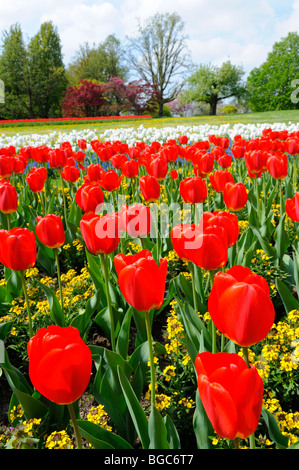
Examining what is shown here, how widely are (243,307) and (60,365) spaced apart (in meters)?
0.44

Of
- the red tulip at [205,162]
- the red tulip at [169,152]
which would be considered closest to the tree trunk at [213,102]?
the red tulip at [169,152]

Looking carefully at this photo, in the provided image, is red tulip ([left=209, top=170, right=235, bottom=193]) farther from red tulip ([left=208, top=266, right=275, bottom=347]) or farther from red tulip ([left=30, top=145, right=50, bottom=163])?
red tulip ([left=30, top=145, right=50, bottom=163])

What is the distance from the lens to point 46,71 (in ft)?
145

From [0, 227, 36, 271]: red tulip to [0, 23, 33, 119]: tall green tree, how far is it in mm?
44787

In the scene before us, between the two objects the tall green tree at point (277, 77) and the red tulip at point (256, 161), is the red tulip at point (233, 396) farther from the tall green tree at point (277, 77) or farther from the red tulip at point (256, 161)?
the tall green tree at point (277, 77)

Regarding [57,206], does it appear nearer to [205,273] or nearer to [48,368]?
[205,273]

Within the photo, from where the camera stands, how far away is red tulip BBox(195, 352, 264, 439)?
2.46 feet

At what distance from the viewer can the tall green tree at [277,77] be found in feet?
130

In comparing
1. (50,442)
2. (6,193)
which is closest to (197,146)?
(6,193)

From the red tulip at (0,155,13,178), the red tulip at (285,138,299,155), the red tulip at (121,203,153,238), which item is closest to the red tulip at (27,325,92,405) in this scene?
the red tulip at (121,203,153,238)

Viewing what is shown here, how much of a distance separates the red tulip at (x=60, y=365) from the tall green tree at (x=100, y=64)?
53722 mm

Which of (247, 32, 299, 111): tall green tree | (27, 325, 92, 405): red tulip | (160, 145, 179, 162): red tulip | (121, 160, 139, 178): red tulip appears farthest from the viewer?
(247, 32, 299, 111): tall green tree

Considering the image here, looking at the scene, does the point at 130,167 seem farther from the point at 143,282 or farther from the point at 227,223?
the point at 143,282

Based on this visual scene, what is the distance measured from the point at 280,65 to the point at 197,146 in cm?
4229
